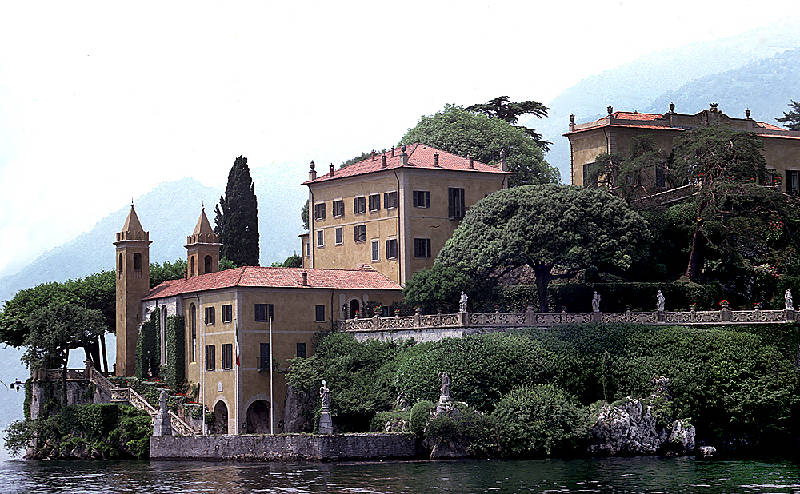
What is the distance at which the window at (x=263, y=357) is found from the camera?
7294 cm

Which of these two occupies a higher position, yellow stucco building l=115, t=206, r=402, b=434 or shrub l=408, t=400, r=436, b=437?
yellow stucco building l=115, t=206, r=402, b=434

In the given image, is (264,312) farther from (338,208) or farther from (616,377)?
(616,377)

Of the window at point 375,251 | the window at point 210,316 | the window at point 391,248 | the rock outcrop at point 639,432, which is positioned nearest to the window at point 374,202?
the window at point 375,251

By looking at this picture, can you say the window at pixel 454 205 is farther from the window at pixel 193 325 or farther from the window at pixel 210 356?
the window at pixel 210 356

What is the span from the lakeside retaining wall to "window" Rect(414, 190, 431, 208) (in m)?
21.7

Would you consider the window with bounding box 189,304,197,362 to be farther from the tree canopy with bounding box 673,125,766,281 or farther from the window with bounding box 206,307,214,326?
the tree canopy with bounding box 673,125,766,281

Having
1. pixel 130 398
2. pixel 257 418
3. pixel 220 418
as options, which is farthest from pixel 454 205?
pixel 130 398

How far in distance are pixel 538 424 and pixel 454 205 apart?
77.2ft

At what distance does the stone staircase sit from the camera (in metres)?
70.6

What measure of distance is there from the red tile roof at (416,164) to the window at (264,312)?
1231 cm

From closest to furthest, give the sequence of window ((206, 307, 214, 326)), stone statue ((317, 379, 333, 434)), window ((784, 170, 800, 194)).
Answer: stone statue ((317, 379, 333, 434))
window ((206, 307, 214, 326))
window ((784, 170, 800, 194))

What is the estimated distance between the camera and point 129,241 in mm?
82500

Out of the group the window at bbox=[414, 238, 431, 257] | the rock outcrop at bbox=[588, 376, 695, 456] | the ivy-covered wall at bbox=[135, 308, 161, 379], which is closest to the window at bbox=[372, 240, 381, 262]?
the window at bbox=[414, 238, 431, 257]

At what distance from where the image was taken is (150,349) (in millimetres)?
79938
